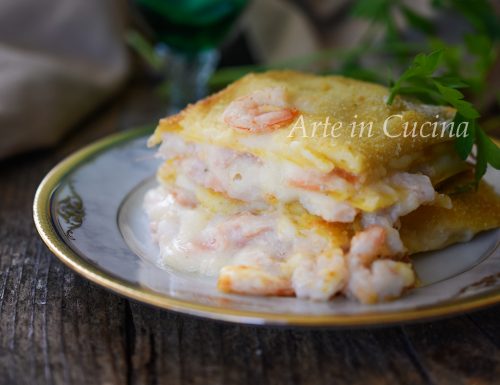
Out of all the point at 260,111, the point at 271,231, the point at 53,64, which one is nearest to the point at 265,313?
Result: the point at 271,231

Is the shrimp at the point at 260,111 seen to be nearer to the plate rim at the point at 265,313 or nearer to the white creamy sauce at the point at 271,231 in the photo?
the white creamy sauce at the point at 271,231

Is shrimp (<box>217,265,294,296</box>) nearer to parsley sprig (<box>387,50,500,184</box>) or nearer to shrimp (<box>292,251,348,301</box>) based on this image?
shrimp (<box>292,251,348,301</box>)

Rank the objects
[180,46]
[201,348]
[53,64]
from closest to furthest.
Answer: [201,348]
[53,64]
[180,46]

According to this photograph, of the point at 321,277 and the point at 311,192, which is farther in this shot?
the point at 311,192

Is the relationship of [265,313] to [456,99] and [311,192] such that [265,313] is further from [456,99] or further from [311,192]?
[456,99]

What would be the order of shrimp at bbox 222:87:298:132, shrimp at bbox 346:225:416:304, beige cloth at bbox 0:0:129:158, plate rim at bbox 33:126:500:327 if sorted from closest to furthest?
plate rim at bbox 33:126:500:327, shrimp at bbox 346:225:416:304, shrimp at bbox 222:87:298:132, beige cloth at bbox 0:0:129:158

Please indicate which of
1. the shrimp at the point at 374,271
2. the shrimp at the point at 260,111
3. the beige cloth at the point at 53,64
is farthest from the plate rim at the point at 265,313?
the beige cloth at the point at 53,64

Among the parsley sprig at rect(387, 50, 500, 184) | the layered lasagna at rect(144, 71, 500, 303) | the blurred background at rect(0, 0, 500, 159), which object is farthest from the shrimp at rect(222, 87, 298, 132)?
the blurred background at rect(0, 0, 500, 159)
